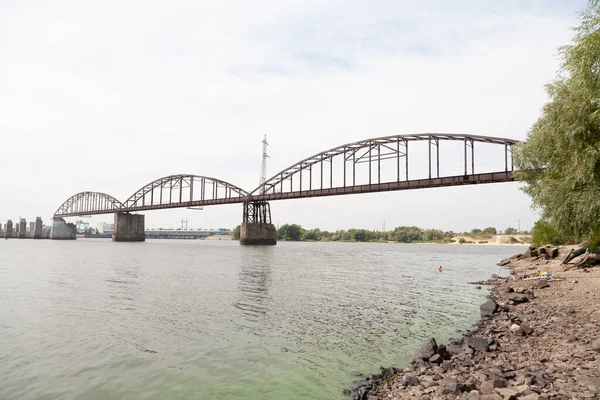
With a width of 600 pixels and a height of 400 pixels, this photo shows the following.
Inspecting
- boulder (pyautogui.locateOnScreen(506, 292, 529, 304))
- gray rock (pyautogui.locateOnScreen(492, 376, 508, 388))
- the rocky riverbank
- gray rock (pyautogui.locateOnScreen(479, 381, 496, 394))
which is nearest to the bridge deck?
boulder (pyautogui.locateOnScreen(506, 292, 529, 304))

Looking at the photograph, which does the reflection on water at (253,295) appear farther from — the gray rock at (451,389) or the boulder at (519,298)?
the boulder at (519,298)

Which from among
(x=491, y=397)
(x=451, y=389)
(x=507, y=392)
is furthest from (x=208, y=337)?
(x=507, y=392)

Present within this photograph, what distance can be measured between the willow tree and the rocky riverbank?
23.2ft

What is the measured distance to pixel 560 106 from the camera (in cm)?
2269

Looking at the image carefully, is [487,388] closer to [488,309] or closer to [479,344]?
[479,344]

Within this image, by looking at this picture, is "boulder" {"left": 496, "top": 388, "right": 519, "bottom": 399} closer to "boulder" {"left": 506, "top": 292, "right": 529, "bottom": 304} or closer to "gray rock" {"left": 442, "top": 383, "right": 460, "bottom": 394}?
"gray rock" {"left": 442, "top": 383, "right": 460, "bottom": 394}

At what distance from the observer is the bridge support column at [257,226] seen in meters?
124

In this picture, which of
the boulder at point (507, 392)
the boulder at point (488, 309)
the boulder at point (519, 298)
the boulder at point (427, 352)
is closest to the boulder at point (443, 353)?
the boulder at point (427, 352)

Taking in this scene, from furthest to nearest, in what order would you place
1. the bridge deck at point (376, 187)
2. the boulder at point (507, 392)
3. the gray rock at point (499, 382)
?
the bridge deck at point (376, 187)
the gray rock at point (499, 382)
the boulder at point (507, 392)

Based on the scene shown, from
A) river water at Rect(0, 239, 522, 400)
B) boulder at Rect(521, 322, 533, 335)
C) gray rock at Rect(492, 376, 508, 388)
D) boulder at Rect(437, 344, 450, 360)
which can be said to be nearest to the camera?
gray rock at Rect(492, 376, 508, 388)

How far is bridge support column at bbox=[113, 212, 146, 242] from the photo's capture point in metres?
162

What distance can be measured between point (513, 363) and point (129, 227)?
174086 mm

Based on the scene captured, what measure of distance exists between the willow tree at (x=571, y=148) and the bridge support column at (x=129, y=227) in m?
163

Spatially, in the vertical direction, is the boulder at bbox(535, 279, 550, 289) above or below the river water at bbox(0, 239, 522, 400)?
above
